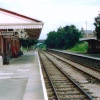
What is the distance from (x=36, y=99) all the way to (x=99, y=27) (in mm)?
40571

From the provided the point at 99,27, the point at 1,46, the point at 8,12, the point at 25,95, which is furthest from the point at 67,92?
the point at 99,27

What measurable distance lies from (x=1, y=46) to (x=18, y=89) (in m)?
20.8

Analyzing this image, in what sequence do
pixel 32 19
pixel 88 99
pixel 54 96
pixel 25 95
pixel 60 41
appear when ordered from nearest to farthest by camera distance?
pixel 25 95 < pixel 88 99 < pixel 54 96 < pixel 32 19 < pixel 60 41

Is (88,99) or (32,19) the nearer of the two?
(88,99)

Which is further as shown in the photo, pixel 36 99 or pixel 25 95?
pixel 25 95

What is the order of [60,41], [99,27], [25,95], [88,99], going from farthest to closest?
[60,41] < [99,27] < [88,99] < [25,95]

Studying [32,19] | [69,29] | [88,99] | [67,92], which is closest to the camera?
[88,99]

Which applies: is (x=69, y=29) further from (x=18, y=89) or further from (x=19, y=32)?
(x=18, y=89)

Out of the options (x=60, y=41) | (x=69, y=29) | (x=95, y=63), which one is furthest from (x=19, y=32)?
(x=60, y=41)

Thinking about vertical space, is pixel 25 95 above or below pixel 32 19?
below

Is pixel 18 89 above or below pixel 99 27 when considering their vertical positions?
below

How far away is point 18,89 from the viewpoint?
11391 mm

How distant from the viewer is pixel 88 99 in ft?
36.7

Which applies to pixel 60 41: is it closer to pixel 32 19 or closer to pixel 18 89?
pixel 32 19
